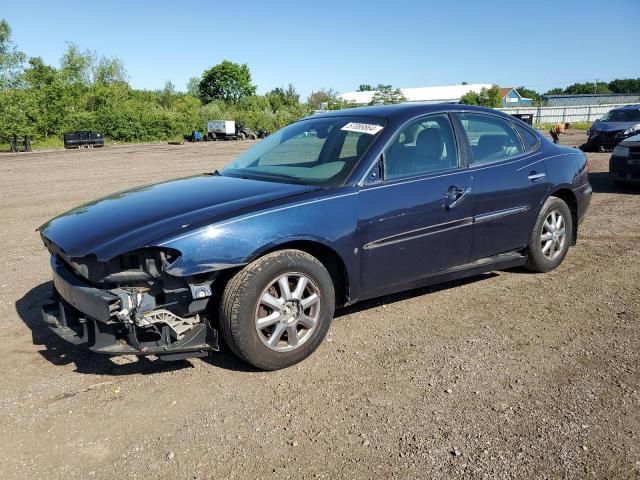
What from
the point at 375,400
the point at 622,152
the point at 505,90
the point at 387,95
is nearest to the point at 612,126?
the point at 622,152

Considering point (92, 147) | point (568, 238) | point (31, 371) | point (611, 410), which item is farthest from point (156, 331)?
point (92, 147)

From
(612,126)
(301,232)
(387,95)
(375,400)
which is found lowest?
(375,400)

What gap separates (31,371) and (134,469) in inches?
56.3

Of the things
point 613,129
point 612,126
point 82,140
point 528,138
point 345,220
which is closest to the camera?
point 345,220

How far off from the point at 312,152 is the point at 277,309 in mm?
1599

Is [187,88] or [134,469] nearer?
[134,469]

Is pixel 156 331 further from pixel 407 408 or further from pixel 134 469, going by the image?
pixel 407 408

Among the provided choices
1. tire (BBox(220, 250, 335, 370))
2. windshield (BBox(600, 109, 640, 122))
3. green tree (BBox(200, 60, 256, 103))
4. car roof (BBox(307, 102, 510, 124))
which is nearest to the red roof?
green tree (BBox(200, 60, 256, 103))

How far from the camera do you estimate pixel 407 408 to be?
10.0 feet

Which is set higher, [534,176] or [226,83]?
[226,83]

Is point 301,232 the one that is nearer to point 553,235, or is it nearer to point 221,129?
point 553,235

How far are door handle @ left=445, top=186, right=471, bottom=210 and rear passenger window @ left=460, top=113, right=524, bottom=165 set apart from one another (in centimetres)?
36

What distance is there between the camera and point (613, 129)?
1817 cm

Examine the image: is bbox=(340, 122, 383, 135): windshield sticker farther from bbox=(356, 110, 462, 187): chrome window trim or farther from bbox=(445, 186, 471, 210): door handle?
bbox=(445, 186, 471, 210): door handle
